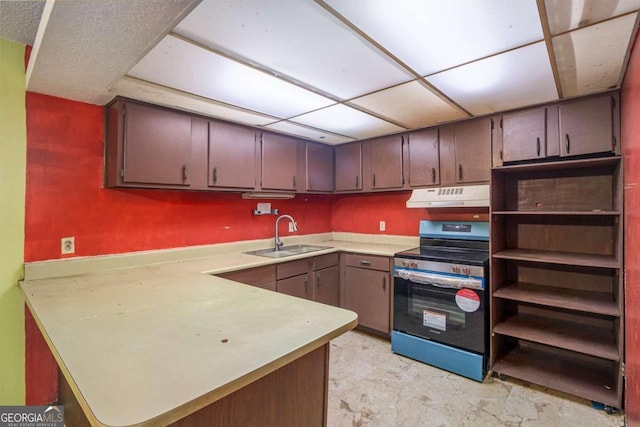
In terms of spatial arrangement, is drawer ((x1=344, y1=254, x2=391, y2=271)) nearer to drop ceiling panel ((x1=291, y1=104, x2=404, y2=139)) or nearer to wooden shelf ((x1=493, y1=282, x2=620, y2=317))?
wooden shelf ((x1=493, y1=282, x2=620, y2=317))

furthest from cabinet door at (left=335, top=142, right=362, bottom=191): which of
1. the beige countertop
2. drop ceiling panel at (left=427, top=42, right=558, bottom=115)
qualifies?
the beige countertop

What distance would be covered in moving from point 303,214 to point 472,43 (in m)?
2.70

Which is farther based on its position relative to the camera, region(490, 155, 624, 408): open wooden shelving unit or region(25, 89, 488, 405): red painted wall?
region(490, 155, 624, 408): open wooden shelving unit

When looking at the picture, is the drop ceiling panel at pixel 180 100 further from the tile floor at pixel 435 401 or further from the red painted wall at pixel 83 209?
the tile floor at pixel 435 401

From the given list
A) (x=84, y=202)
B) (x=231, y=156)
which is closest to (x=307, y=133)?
(x=231, y=156)

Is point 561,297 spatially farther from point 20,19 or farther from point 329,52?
→ point 20,19

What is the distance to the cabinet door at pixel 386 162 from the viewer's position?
3332 mm

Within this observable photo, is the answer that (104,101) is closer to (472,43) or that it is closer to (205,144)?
(205,144)

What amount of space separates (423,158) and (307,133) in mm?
1219

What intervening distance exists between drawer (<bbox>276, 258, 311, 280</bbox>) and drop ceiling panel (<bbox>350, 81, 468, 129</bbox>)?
154 cm

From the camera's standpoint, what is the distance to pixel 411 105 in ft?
8.13

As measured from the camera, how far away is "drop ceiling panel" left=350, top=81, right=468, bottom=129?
2199mm

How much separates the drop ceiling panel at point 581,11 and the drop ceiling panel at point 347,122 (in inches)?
54.3

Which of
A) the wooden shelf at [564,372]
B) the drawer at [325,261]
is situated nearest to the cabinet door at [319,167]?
the drawer at [325,261]
